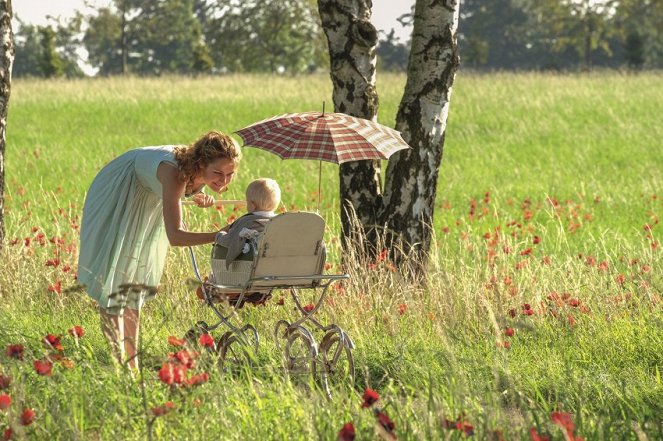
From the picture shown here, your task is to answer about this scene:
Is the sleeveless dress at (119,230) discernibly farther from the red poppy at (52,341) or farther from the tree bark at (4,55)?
the tree bark at (4,55)

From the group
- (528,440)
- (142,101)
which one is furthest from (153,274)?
(142,101)

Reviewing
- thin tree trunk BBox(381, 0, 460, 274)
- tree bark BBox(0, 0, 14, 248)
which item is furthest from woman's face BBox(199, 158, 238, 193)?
tree bark BBox(0, 0, 14, 248)

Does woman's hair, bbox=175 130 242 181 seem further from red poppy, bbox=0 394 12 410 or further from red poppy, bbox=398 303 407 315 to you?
red poppy, bbox=0 394 12 410

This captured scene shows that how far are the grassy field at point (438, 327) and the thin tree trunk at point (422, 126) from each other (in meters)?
0.40

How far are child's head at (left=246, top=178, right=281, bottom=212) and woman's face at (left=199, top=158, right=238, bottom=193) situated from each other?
14 cm

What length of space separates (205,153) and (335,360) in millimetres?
1279

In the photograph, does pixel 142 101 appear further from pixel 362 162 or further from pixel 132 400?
pixel 132 400

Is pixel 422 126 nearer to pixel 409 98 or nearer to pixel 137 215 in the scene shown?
pixel 409 98

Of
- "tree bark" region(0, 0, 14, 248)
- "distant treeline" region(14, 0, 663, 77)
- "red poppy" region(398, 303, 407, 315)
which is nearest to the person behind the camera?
"red poppy" region(398, 303, 407, 315)

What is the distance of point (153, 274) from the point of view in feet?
20.8

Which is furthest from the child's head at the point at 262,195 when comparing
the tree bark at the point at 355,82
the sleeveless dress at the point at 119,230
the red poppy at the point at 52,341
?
the tree bark at the point at 355,82

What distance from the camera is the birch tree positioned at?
8492 millimetres

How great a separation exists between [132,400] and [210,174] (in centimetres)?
139

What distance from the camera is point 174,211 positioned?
227 inches
